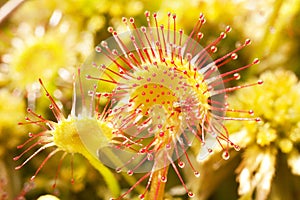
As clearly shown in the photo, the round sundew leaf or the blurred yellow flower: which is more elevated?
the round sundew leaf

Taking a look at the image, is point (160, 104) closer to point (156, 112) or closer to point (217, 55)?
point (156, 112)

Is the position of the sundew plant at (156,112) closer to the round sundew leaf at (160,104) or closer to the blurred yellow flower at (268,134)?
the round sundew leaf at (160,104)

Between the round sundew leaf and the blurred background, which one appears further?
the blurred background

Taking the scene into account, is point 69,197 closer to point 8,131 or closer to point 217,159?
point 8,131

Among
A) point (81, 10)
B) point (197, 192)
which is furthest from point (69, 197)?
point (81, 10)

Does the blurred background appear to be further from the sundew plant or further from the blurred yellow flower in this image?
the sundew plant

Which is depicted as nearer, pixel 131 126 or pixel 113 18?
pixel 131 126

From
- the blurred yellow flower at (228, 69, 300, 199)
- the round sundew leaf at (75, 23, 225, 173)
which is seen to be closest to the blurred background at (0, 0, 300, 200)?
the blurred yellow flower at (228, 69, 300, 199)

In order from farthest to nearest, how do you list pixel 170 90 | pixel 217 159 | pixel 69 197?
pixel 69 197
pixel 217 159
pixel 170 90

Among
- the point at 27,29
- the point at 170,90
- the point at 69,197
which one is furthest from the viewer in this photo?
the point at 27,29
